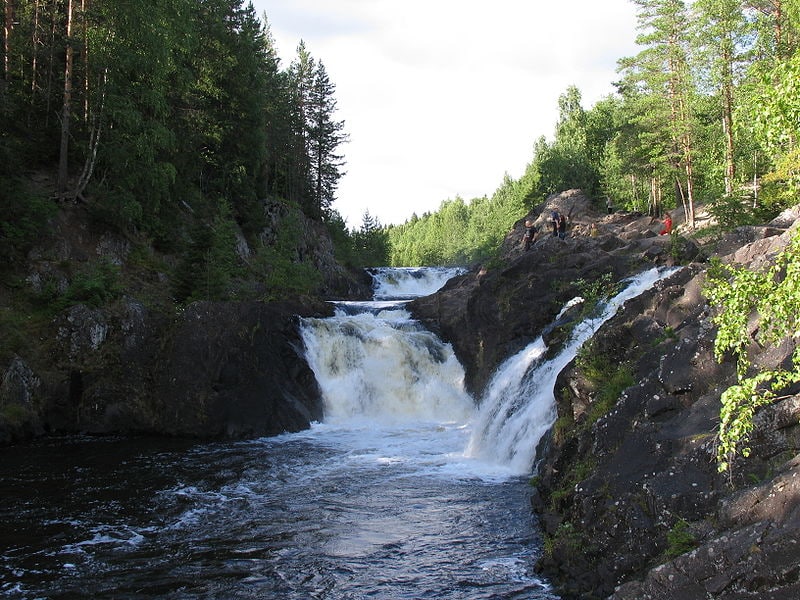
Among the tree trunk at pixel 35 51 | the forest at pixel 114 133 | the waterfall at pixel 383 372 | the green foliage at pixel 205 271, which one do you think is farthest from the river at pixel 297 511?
the tree trunk at pixel 35 51

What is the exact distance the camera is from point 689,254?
1850 centimetres

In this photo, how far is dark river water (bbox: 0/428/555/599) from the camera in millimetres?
8938

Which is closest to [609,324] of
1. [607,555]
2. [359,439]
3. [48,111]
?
[607,555]

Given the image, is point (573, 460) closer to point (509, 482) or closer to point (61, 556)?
point (509, 482)

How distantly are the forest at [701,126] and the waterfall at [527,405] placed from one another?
15.5 ft

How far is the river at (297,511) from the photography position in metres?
9.02

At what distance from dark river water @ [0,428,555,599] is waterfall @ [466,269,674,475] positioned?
23.9 inches

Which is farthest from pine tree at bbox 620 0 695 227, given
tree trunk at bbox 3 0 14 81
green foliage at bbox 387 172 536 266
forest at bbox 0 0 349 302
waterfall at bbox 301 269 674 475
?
tree trunk at bbox 3 0 14 81

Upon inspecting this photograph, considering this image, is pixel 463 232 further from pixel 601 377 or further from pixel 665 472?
pixel 665 472

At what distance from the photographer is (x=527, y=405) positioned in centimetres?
1542

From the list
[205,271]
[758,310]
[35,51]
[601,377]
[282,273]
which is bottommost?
[601,377]

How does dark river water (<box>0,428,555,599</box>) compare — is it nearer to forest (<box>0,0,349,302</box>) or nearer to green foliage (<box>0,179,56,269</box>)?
green foliage (<box>0,179,56,269</box>)

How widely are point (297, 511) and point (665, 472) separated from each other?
7.23 metres

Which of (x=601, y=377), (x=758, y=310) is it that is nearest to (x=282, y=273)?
(x=601, y=377)
